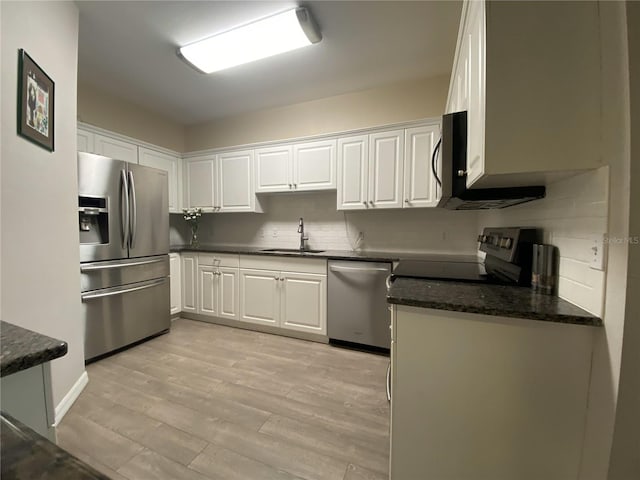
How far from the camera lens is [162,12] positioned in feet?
6.05

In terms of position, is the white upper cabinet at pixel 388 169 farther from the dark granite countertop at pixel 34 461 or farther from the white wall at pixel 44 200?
the dark granite countertop at pixel 34 461

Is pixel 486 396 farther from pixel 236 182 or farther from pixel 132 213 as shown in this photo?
pixel 236 182

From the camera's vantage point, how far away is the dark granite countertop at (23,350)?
55 centimetres

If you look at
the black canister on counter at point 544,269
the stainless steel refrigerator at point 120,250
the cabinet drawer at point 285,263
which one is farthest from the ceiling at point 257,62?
the cabinet drawer at point 285,263

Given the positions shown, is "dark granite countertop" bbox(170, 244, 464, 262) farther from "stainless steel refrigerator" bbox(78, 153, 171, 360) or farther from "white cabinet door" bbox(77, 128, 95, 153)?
"white cabinet door" bbox(77, 128, 95, 153)

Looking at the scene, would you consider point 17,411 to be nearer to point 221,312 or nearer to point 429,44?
point 221,312

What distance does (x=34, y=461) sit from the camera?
0.37 m

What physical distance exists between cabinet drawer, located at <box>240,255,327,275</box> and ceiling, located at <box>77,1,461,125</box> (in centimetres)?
181

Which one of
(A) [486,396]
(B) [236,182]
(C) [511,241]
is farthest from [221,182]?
(A) [486,396]

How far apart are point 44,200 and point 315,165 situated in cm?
214

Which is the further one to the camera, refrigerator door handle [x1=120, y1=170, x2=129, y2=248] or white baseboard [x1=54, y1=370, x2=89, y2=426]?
refrigerator door handle [x1=120, y1=170, x2=129, y2=248]

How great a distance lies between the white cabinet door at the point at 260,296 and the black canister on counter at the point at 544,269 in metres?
2.18

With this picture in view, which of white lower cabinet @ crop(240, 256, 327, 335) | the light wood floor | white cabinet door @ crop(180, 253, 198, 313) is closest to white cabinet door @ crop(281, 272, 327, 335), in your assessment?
white lower cabinet @ crop(240, 256, 327, 335)

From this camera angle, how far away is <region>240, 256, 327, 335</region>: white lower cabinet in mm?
2713
